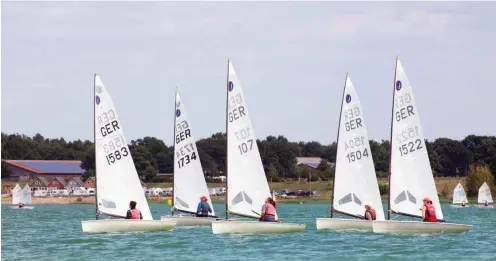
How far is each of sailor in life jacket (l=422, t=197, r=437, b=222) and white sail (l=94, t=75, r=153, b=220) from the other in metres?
9.50

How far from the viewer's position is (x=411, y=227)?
36.3 metres

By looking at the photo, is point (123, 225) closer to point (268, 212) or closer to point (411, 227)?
point (268, 212)

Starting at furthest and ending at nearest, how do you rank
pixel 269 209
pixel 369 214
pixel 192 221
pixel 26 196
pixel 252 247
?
pixel 26 196 < pixel 192 221 < pixel 369 214 < pixel 269 209 < pixel 252 247

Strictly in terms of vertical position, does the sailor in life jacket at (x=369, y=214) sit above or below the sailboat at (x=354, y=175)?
below

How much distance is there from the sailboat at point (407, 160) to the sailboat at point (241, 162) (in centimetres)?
452

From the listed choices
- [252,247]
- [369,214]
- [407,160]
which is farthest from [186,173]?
[252,247]

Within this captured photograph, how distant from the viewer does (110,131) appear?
1494 inches

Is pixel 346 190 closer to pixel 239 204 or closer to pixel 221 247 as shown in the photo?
pixel 239 204

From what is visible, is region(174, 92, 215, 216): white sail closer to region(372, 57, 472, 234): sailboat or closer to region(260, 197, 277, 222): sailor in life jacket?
region(260, 197, 277, 222): sailor in life jacket

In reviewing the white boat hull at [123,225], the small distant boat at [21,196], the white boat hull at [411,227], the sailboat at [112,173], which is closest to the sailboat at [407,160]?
the white boat hull at [411,227]

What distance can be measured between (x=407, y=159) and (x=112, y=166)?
10.1 metres

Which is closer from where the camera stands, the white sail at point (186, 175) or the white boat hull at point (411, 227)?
the white boat hull at point (411, 227)

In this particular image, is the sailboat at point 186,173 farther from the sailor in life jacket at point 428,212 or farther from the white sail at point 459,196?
the white sail at point 459,196

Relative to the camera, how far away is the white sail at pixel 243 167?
38406 mm
